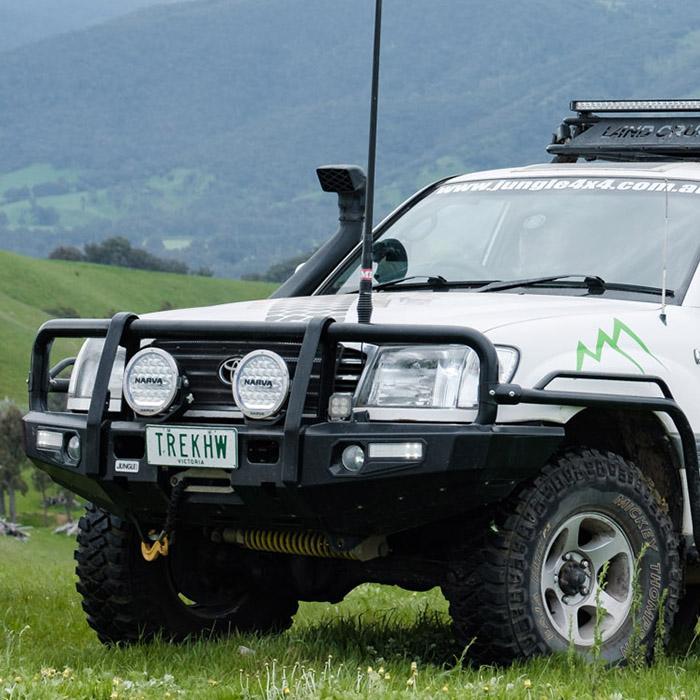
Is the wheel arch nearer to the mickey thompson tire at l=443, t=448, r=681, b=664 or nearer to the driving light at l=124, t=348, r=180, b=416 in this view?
the mickey thompson tire at l=443, t=448, r=681, b=664

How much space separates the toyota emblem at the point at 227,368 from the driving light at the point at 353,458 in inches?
22.0

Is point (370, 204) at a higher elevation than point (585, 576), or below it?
higher

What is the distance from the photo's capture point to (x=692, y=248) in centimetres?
610

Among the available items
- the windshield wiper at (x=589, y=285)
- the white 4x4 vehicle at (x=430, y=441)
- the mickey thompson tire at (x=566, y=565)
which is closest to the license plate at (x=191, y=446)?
the white 4x4 vehicle at (x=430, y=441)

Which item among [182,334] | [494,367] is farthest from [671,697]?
[182,334]

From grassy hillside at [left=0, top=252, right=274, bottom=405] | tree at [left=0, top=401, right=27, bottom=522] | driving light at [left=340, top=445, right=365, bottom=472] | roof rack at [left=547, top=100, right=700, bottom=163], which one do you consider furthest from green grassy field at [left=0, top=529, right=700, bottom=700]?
grassy hillside at [left=0, top=252, right=274, bottom=405]

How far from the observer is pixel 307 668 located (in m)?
5.16

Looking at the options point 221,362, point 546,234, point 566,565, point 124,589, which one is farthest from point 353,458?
point 546,234

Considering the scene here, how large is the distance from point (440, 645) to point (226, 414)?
4.59ft

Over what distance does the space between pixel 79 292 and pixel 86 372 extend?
14348 cm

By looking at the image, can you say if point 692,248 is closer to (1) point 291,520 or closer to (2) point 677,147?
(2) point 677,147

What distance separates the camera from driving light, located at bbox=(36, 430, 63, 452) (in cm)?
555

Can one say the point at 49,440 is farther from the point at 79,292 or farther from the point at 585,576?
the point at 79,292

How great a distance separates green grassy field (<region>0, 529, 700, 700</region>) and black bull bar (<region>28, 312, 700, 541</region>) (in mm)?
688
